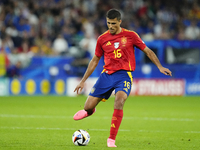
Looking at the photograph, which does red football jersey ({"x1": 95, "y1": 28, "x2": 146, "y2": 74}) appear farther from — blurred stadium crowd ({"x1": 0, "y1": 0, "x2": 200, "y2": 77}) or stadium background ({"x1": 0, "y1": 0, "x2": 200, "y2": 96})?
blurred stadium crowd ({"x1": 0, "y1": 0, "x2": 200, "y2": 77})

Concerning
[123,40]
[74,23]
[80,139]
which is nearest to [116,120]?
[80,139]

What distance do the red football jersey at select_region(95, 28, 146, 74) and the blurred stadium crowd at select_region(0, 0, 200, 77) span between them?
37.3 feet

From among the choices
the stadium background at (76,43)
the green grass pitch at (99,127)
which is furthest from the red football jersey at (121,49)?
the stadium background at (76,43)

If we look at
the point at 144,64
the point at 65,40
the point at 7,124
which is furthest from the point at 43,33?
the point at 7,124

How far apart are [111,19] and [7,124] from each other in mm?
3893

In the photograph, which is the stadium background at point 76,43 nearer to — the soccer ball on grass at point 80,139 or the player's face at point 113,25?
the player's face at point 113,25

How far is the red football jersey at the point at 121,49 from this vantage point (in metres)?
6.29

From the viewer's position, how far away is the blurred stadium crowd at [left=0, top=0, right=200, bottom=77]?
17.9m

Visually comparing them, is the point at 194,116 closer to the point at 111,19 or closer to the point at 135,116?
the point at 135,116

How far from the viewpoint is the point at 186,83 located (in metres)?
17.6

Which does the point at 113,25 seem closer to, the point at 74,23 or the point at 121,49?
the point at 121,49

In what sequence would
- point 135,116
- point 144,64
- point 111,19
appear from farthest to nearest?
point 144,64
point 135,116
point 111,19

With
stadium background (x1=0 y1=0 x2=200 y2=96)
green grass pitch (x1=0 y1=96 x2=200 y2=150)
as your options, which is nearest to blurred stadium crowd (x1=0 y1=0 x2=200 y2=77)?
stadium background (x1=0 y1=0 x2=200 y2=96)

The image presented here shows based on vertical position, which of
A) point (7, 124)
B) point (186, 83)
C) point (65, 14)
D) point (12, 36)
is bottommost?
point (7, 124)
